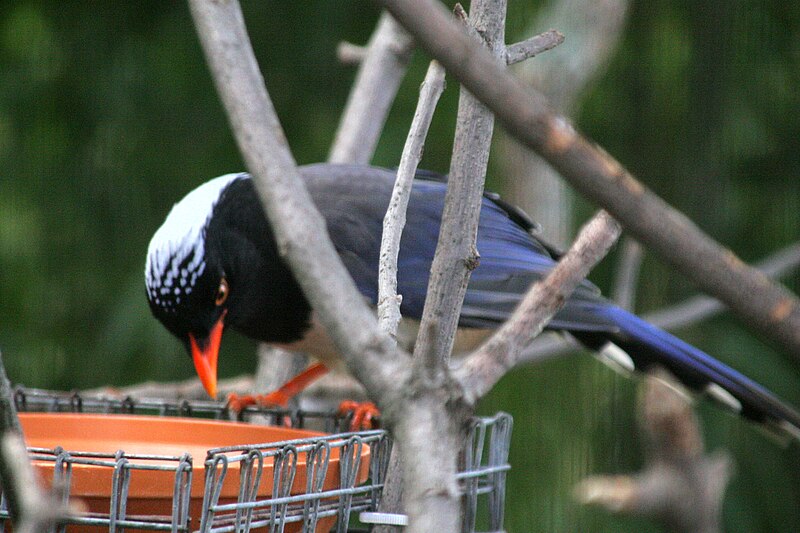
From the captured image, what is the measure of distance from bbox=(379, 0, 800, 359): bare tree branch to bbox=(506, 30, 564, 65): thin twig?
456mm

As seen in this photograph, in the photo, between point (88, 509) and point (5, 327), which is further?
point (5, 327)

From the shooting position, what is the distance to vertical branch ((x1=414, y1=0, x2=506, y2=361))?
1.07 meters

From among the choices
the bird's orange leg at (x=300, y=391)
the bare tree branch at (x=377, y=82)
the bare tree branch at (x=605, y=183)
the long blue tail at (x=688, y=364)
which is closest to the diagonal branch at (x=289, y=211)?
the bare tree branch at (x=605, y=183)

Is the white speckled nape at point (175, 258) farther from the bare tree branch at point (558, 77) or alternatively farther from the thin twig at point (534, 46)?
the bare tree branch at point (558, 77)

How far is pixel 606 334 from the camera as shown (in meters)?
2.61

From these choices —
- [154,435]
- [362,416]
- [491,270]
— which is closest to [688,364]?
[491,270]

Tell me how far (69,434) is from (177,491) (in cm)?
64

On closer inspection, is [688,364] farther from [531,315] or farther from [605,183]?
[605,183]

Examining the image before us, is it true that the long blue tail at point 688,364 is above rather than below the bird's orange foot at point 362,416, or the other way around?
above

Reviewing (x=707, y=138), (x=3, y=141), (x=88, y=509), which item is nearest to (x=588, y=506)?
(x=707, y=138)

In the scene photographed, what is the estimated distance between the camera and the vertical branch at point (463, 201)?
1.07m

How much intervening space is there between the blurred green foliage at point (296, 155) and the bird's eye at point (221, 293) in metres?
2.17

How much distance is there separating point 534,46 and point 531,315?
1.20 feet

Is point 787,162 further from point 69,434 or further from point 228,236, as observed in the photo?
point 69,434
